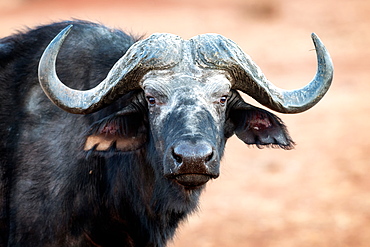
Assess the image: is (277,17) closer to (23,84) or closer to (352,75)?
(352,75)

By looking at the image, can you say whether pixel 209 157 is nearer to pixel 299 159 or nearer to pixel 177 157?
pixel 177 157

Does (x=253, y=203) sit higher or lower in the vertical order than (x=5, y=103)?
lower

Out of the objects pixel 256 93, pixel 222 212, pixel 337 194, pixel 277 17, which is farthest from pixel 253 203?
pixel 277 17

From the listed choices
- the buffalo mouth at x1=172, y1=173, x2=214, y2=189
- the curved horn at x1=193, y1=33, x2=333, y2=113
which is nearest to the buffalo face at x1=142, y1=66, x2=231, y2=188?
the buffalo mouth at x1=172, y1=173, x2=214, y2=189

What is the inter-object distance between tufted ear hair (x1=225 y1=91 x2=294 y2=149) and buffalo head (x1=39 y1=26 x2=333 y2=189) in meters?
0.02

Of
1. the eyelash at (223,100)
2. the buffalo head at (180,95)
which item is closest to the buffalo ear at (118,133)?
the buffalo head at (180,95)

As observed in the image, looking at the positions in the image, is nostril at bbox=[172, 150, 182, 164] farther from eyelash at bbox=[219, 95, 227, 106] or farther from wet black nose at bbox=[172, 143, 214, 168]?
eyelash at bbox=[219, 95, 227, 106]

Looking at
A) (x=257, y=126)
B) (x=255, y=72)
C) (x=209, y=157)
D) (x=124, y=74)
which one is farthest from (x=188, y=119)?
(x=257, y=126)

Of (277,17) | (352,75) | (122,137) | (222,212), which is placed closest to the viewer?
(122,137)

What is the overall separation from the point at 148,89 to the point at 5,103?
158 cm

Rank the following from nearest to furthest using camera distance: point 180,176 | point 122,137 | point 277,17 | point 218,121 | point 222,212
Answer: point 180,176 < point 218,121 < point 122,137 < point 222,212 < point 277,17

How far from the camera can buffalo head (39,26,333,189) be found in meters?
5.08

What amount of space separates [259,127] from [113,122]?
1.38 meters

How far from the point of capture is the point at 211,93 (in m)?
5.38
